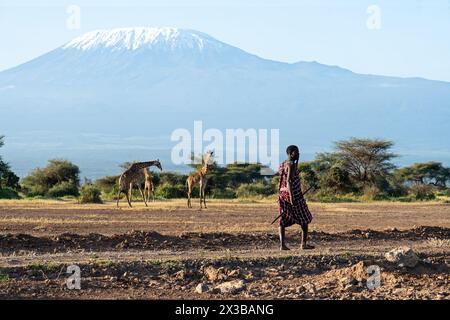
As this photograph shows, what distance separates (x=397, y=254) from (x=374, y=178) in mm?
35238

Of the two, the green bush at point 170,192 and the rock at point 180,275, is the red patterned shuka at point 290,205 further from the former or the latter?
the green bush at point 170,192

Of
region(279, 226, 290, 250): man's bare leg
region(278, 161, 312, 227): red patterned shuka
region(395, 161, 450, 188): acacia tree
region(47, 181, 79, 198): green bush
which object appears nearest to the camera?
region(278, 161, 312, 227): red patterned shuka

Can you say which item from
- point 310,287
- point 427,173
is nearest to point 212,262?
point 310,287

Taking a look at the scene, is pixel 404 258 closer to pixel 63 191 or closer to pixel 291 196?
pixel 291 196

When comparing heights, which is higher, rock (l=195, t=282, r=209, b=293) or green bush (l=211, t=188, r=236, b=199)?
green bush (l=211, t=188, r=236, b=199)

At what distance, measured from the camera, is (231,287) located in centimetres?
1113

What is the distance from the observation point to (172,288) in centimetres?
1141

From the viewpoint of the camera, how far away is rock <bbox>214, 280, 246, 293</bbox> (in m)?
11.0

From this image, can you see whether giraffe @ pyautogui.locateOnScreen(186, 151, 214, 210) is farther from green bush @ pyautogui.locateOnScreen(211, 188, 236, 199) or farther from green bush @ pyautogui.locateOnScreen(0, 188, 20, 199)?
green bush @ pyautogui.locateOnScreen(0, 188, 20, 199)

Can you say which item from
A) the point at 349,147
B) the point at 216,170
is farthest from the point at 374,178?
the point at 216,170

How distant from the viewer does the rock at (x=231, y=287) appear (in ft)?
36.2

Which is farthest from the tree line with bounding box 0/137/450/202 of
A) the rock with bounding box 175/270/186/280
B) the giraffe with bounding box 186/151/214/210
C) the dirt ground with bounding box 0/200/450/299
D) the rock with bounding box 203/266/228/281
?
the rock with bounding box 175/270/186/280

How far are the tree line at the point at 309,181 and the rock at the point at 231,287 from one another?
2507 centimetres

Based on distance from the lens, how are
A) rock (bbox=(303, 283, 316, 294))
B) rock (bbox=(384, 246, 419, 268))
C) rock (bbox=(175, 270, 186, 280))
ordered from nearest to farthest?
rock (bbox=(303, 283, 316, 294)) < rock (bbox=(175, 270, 186, 280)) < rock (bbox=(384, 246, 419, 268))
